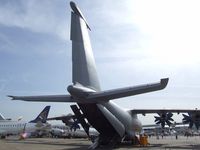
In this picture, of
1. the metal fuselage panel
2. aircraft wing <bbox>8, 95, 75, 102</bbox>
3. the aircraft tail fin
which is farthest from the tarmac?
the aircraft tail fin

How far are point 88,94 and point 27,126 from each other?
5570cm

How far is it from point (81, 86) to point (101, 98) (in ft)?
6.32

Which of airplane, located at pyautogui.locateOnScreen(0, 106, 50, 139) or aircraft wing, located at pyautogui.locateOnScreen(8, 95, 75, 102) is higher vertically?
aircraft wing, located at pyautogui.locateOnScreen(8, 95, 75, 102)

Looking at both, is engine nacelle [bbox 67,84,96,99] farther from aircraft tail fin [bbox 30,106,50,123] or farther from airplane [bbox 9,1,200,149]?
aircraft tail fin [bbox 30,106,50,123]

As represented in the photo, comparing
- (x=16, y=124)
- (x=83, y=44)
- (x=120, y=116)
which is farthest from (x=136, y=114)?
(x=16, y=124)

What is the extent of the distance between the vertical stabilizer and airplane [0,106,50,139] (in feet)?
166

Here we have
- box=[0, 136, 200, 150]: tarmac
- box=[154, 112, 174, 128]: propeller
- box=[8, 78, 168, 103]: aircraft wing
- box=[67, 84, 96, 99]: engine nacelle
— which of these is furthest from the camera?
box=[154, 112, 174, 128]: propeller

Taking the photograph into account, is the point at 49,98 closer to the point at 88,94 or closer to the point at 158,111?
the point at 88,94

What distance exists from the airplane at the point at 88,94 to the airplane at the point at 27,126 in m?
47.2

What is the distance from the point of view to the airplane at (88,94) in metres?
25.3

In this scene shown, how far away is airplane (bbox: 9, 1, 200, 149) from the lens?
82.9ft

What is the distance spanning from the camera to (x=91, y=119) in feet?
96.7

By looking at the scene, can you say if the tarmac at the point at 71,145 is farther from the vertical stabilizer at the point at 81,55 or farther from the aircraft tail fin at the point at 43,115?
the aircraft tail fin at the point at 43,115

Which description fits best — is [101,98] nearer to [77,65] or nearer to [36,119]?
[77,65]
